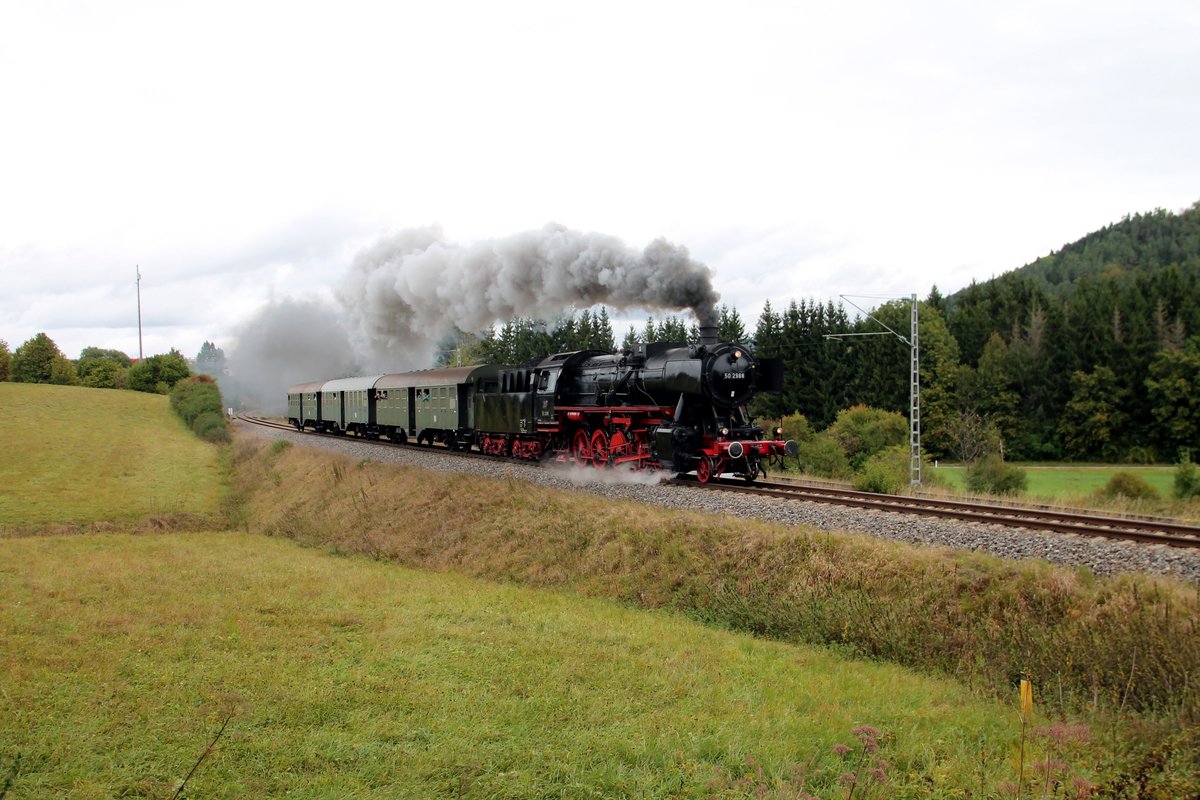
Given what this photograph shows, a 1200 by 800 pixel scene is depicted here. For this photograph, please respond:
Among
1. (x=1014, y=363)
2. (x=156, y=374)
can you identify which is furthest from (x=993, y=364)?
(x=156, y=374)

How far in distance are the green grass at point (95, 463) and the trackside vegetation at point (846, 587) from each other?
9.12 metres

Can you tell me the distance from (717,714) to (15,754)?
5899mm

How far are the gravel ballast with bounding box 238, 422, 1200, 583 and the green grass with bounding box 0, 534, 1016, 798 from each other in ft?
9.83

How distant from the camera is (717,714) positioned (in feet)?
25.5

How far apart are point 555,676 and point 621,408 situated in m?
11.1

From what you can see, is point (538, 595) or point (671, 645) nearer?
point (671, 645)

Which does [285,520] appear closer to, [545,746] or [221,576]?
[221,576]

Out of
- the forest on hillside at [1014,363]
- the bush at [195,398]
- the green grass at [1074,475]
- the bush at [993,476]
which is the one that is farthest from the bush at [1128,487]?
the bush at [195,398]

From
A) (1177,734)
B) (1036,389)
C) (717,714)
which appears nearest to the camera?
(1177,734)

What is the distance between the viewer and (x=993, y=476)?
3131 centimetres

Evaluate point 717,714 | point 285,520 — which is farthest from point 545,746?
point 285,520

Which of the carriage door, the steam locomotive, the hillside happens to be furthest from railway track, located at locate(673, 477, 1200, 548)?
the hillside

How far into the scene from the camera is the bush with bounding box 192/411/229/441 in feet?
143

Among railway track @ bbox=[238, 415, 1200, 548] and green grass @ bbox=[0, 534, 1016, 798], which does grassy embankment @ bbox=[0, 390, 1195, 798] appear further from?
railway track @ bbox=[238, 415, 1200, 548]
